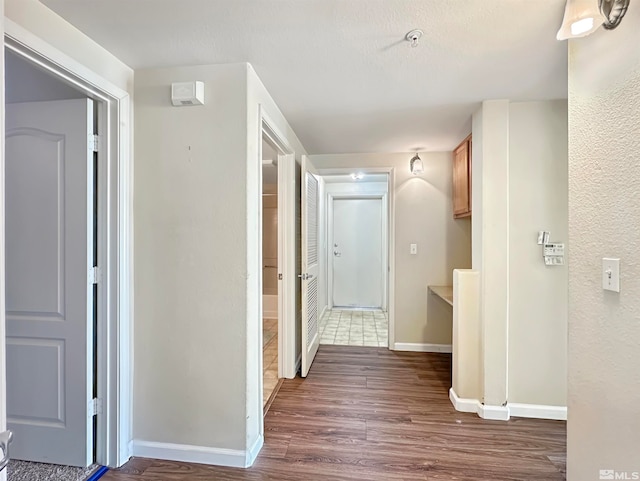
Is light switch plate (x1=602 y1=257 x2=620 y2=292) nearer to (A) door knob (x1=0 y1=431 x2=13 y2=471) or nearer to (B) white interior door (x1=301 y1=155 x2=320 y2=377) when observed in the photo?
(A) door knob (x1=0 y1=431 x2=13 y2=471)

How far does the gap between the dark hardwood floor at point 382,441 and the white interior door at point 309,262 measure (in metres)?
0.34

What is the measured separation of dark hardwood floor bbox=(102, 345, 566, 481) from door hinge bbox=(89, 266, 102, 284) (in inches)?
40.5

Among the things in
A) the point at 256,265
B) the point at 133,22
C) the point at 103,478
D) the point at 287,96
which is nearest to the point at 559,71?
the point at 287,96

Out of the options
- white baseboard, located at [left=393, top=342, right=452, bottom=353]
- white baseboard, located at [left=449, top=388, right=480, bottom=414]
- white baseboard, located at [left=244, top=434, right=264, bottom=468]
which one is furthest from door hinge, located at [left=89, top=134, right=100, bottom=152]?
white baseboard, located at [left=393, top=342, right=452, bottom=353]

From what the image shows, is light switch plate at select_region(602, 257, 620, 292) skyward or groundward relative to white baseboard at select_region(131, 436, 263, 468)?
skyward

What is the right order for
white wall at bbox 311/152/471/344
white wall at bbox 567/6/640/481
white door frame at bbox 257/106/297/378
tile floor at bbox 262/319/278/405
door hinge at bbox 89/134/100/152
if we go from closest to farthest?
white wall at bbox 567/6/640/481 < door hinge at bbox 89/134/100/152 < tile floor at bbox 262/319/278/405 < white door frame at bbox 257/106/297/378 < white wall at bbox 311/152/471/344

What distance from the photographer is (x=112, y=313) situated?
1648 millimetres

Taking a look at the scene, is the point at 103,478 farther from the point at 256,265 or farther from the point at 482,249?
the point at 482,249

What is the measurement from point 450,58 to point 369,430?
7.44 ft

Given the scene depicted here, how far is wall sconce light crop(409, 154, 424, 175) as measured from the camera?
3232 mm

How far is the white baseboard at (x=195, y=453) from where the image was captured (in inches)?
65.8

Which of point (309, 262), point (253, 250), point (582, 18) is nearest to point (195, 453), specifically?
point (253, 250)

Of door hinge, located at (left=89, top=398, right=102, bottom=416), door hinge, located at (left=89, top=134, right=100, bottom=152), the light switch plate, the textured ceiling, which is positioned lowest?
door hinge, located at (left=89, top=398, right=102, bottom=416)

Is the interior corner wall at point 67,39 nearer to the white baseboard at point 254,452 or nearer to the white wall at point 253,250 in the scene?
the white wall at point 253,250
